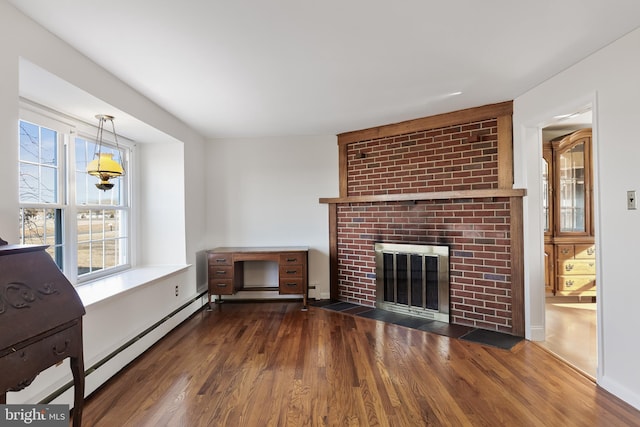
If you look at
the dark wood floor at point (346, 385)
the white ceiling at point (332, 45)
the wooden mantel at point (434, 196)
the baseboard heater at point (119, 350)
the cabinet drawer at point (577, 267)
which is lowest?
the dark wood floor at point (346, 385)

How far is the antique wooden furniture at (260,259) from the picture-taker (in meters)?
3.98

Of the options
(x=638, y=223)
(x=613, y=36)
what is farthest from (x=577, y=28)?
(x=638, y=223)

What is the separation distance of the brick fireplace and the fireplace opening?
0.26 ft

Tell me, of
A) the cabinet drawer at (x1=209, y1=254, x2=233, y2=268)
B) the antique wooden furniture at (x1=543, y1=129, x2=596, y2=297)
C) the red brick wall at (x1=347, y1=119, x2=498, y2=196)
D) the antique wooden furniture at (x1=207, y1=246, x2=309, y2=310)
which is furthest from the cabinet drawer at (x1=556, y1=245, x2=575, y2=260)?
the cabinet drawer at (x1=209, y1=254, x2=233, y2=268)

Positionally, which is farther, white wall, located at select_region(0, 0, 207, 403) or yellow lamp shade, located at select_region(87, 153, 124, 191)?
yellow lamp shade, located at select_region(87, 153, 124, 191)

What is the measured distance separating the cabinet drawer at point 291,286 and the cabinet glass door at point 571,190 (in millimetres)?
3453

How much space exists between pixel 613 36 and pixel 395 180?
2.25 metres

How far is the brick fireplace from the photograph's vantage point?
125 inches

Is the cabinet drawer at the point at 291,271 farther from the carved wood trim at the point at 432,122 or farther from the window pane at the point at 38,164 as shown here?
the window pane at the point at 38,164

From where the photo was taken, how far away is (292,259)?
4020mm

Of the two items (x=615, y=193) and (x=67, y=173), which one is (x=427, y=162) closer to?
(x=615, y=193)

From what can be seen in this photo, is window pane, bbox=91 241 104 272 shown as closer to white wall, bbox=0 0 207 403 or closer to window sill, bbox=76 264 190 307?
window sill, bbox=76 264 190 307

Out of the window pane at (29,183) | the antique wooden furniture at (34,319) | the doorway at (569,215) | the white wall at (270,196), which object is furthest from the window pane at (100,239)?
the doorway at (569,215)

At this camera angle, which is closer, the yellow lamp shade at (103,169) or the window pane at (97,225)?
the yellow lamp shade at (103,169)
